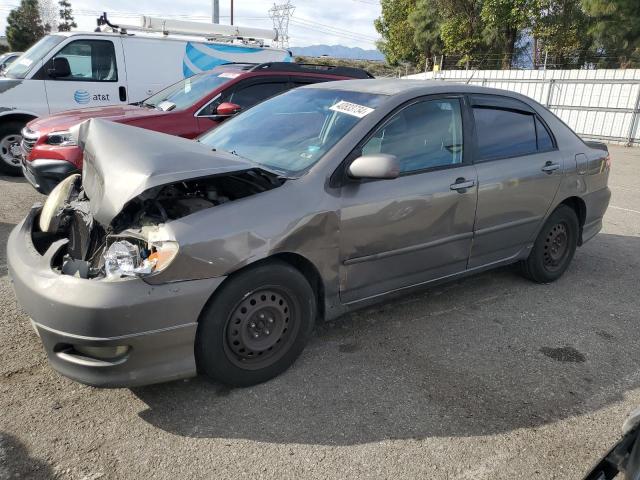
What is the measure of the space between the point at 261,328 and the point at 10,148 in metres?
6.82

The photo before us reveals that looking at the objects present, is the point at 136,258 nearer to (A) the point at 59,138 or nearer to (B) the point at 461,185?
(B) the point at 461,185

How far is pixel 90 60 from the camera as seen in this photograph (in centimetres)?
815

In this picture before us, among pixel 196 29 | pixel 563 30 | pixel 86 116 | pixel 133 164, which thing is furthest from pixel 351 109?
pixel 563 30

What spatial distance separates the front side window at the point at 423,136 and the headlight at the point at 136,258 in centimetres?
138

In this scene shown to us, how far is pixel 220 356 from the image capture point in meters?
2.62

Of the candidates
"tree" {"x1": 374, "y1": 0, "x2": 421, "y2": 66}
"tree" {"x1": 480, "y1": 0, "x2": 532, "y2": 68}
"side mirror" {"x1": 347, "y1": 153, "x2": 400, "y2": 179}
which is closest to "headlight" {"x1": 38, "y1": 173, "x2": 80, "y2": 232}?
"side mirror" {"x1": 347, "y1": 153, "x2": 400, "y2": 179}

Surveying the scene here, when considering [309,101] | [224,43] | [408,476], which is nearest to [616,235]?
[309,101]

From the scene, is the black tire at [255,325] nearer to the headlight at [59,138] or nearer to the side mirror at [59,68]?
the headlight at [59,138]

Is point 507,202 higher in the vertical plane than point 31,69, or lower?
lower

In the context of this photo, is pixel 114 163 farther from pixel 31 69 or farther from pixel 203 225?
pixel 31 69

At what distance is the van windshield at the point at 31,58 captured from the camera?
25.2ft

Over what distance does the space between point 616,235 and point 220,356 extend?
560 centimetres

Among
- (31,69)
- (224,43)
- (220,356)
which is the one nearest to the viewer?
(220,356)

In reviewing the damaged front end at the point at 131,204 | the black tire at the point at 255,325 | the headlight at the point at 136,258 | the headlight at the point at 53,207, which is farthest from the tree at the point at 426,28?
the headlight at the point at 136,258
